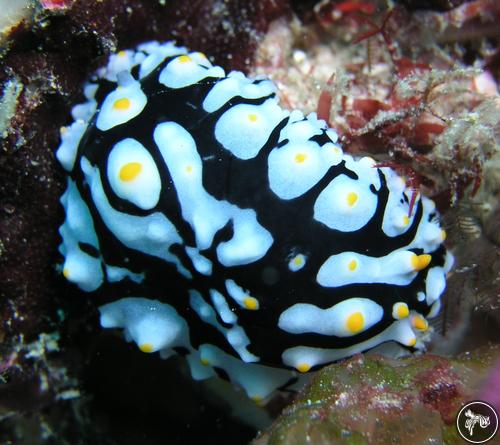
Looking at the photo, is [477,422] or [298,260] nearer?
[477,422]

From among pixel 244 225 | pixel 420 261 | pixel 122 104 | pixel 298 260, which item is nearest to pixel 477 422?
pixel 420 261

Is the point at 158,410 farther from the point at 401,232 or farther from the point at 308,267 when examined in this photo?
the point at 401,232

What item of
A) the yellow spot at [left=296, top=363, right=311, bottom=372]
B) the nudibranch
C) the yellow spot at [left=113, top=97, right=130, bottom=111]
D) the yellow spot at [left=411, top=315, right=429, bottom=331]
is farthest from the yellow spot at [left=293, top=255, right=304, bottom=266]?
the yellow spot at [left=113, top=97, right=130, bottom=111]

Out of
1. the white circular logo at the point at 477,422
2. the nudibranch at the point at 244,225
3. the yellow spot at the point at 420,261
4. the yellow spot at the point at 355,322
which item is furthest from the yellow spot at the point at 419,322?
the white circular logo at the point at 477,422

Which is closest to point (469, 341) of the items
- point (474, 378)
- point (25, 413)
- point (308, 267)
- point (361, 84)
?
point (474, 378)

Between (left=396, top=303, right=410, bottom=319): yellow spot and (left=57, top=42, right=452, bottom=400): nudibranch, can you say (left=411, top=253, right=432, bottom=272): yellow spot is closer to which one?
(left=57, top=42, right=452, bottom=400): nudibranch

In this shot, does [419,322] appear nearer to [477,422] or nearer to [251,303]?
[477,422]
